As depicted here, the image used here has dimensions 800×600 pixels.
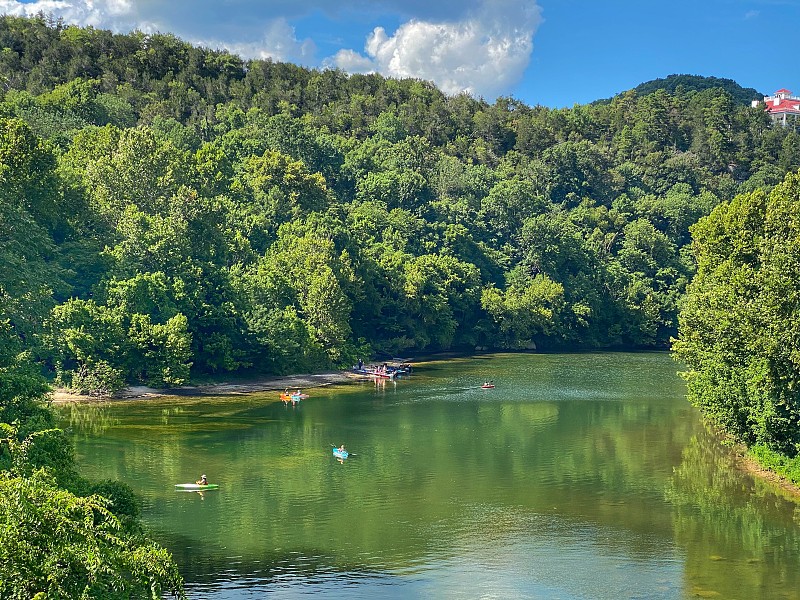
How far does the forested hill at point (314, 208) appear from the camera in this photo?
→ 3036 inches

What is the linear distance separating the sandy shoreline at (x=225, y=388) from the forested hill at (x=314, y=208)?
1.32 metres

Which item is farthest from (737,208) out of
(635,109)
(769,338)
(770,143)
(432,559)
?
(635,109)

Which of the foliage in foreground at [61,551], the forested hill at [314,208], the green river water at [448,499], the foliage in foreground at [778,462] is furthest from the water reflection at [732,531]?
the forested hill at [314,208]

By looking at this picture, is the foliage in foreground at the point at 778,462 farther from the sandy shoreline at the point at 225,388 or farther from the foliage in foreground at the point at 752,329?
the sandy shoreline at the point at 225,388

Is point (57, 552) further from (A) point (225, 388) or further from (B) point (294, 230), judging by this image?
(B) point (294, 230)

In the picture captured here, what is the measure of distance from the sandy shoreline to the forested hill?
1.32 m

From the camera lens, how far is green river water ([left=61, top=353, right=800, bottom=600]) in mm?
32656

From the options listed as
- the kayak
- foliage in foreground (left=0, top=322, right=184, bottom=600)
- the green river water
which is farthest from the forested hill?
foliage in foreground (left=0, top=322, right=184, bottom=600)

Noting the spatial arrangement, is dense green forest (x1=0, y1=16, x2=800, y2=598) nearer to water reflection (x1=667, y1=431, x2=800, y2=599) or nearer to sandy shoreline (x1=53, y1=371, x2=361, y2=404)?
sandy shoreline (x1=53, y1=371, x2=361, y2=404)

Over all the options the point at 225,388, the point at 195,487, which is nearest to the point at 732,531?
the point at 195,487

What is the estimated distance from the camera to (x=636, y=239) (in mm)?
138000

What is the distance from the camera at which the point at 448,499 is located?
43594 millimetres

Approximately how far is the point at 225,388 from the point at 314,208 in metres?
43.0

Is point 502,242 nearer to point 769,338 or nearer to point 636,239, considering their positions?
point 636,239
